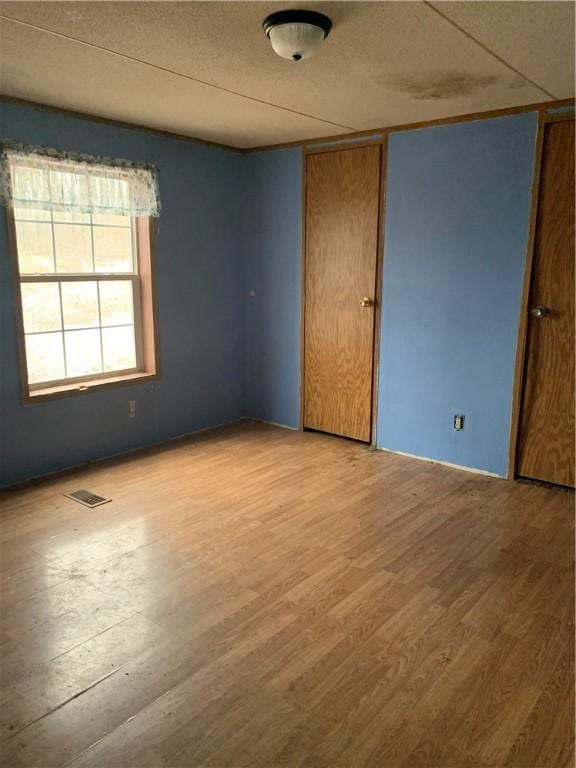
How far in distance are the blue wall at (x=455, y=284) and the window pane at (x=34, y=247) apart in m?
2.20

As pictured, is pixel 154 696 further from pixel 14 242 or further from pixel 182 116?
pixel 182 116

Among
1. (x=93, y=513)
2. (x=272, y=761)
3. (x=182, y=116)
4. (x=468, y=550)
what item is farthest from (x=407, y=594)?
(x=182, y=116)

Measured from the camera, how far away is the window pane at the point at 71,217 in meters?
3.57

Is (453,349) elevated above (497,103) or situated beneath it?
situated beneath

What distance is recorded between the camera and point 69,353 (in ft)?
12.5

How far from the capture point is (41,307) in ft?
11.8

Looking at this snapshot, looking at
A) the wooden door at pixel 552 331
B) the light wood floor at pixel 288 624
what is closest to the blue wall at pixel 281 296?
the wooden door at pixel 552 331

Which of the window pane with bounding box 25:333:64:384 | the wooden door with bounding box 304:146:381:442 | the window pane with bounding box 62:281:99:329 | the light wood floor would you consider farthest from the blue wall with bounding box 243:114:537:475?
the window pane with bounding box 25:333:64:384

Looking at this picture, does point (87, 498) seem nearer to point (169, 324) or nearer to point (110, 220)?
point (169, 324)

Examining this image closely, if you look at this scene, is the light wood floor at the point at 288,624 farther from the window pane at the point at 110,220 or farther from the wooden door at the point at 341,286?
the window pane at the point at 110,220

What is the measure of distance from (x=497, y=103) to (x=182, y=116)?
6.05ft

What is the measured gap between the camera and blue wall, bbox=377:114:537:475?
3422 mm

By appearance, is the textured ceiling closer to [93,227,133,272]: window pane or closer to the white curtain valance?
the white curtain valance

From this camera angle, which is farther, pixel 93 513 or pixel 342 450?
pixel 342 450
